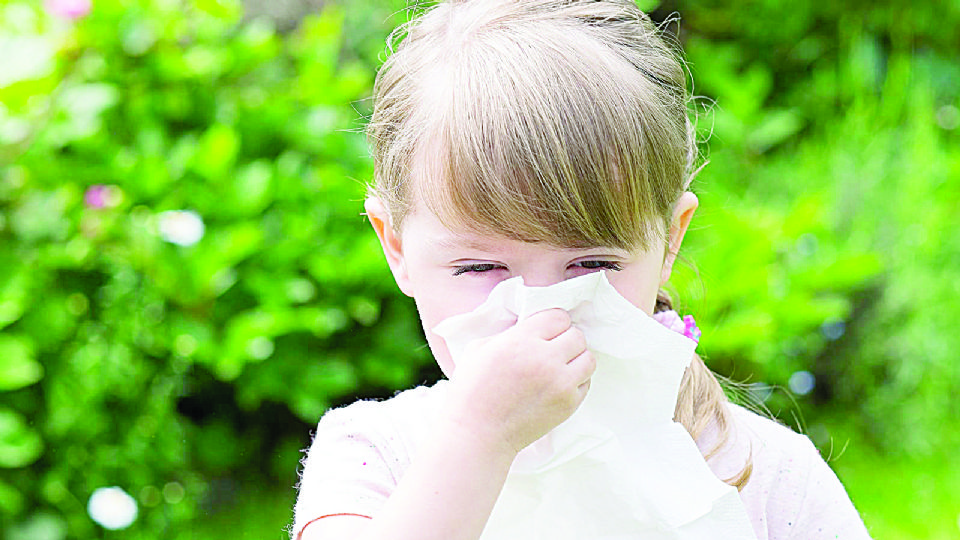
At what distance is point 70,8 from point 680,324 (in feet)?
7.00

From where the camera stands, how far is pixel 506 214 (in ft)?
3.90

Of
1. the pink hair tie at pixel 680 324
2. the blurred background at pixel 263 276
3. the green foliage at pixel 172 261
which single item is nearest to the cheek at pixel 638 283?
the pink hair tie at pixel 680 324

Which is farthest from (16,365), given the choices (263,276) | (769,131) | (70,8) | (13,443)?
(769,131)

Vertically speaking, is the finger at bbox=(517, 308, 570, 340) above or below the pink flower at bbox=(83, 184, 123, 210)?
above

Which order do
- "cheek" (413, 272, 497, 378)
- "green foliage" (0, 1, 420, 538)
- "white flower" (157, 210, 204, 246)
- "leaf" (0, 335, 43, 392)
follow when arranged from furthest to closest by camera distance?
"white flower" (157, 210, 204, 246), "green foliage" (0, 1, 420, 538), "leaf" (0, 335, 43, 392), "cheek" (413, 272, 497, 378)

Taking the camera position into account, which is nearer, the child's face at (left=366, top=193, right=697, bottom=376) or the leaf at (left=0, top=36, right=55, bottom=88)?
the child's face at (left=366, top=193, right=697, bottom=376)

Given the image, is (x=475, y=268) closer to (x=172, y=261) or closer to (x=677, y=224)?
(x=677, y=224)

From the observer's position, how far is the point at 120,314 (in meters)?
2.62

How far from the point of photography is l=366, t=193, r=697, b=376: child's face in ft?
3.99

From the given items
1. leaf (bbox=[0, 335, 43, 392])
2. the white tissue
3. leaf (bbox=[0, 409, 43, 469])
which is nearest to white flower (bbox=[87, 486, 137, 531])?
leaf (bbox=[0, 409, 43, 469])

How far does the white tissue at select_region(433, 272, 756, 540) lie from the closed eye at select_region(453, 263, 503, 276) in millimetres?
147

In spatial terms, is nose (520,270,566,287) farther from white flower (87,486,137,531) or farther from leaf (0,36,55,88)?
leaf (0,36,55,88)

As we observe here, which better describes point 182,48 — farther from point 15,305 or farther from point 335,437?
point 335,437

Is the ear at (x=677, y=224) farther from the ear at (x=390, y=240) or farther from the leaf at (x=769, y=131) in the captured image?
the leaf at (x=769, y=131)
